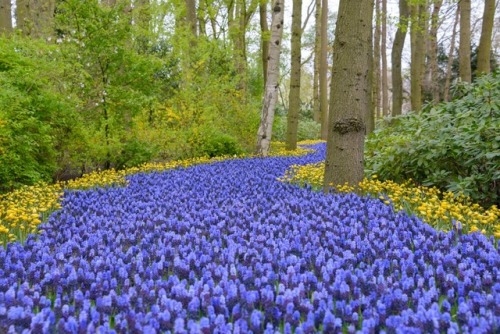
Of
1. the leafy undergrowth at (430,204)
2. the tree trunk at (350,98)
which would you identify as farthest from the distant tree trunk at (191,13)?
the tree trunk at (350,98)

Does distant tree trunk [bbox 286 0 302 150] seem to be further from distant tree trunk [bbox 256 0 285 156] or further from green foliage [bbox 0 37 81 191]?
green foliage [bbox 0 37 81 191]

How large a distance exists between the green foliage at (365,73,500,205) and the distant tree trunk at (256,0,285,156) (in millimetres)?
4922

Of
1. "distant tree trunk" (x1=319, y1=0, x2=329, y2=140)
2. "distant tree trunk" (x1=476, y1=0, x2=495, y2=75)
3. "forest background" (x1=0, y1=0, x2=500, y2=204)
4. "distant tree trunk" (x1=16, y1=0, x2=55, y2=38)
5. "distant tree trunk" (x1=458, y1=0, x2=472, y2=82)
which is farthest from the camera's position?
"distant tree trunk" (x1=319, y1=0, x2=329, y2=140)

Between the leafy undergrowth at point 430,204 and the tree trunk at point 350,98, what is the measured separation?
26 cm

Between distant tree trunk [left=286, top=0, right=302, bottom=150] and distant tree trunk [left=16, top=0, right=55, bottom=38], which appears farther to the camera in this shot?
distant tree trunk [left=16, top=0, right=55, bottom=38]

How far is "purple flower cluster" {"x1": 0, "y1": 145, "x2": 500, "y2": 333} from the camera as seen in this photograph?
2363 mm

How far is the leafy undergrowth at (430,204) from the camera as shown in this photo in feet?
14.5

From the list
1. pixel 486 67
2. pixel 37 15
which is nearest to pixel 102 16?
pixel 37 15

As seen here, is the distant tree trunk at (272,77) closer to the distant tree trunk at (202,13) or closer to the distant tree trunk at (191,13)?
the distant tree trunk at (191,13)

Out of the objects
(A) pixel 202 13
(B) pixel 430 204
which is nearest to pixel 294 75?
(A) pixel 202 13

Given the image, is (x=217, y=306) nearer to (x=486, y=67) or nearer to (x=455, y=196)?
(x=455, y=196)

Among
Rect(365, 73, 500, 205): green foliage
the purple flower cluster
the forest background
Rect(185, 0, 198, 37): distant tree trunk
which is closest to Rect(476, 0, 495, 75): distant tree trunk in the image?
the forest background

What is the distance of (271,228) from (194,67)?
40.9 ft

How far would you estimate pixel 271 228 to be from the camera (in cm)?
419
